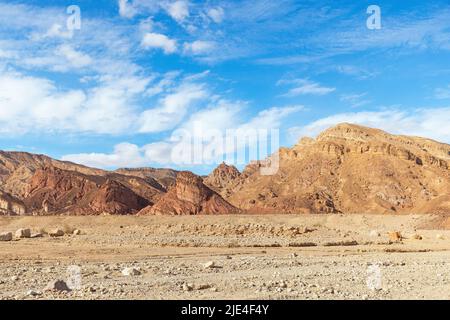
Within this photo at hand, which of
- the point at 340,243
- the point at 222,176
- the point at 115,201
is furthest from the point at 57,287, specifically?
the point at 222,176

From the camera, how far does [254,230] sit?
4650 cm

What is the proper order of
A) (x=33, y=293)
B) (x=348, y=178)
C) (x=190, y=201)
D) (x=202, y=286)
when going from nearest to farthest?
(x=33, y=293)
(x=202, y=286)
(x=190, y=201)
(x=348, y=178)

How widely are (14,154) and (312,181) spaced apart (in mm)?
133397

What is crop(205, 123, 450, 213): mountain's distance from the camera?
97125mm

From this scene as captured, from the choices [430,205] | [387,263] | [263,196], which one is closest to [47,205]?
[263,196]

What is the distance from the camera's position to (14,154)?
7840 inches

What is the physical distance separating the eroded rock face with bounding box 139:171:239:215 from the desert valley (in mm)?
226

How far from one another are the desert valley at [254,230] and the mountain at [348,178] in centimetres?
29

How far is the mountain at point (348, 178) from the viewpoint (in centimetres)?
9712

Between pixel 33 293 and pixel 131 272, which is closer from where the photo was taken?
pixel 33 293

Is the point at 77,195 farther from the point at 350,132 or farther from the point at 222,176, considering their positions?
the point at 350,132

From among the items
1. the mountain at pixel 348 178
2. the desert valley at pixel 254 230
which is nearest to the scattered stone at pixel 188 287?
the desert valley at pixel 254 230

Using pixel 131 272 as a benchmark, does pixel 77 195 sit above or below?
above

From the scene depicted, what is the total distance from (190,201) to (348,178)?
3710cm
